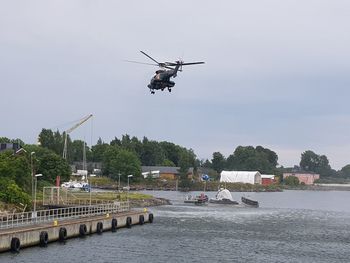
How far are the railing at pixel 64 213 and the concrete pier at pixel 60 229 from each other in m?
1.65

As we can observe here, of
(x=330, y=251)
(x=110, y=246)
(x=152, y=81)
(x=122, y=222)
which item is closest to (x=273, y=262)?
(x=330, y=251)

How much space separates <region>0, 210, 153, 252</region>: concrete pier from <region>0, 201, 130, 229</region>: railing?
1652mm

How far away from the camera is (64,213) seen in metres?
89.1

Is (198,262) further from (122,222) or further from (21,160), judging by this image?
(21,160)

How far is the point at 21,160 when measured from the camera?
114000 mm

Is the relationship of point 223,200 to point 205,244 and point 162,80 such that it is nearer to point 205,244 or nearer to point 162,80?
point 205,244

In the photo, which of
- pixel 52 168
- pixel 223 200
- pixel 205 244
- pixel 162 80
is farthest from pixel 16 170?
pixel 223 200

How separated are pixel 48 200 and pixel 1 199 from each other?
2291 centimetres

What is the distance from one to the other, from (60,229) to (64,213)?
11.1 meters

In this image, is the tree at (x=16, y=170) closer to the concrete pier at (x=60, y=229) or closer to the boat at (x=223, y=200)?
the concrete pier at (x=60, y=229)

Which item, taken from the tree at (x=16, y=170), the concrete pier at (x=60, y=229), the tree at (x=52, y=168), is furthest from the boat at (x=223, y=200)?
the tree at (x=16, y=170)

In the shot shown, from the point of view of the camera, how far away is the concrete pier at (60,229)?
66.3 m

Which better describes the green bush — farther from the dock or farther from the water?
the water

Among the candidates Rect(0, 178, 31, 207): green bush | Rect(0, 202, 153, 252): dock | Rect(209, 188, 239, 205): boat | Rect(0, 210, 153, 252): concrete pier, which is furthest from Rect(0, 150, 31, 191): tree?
Rect(209, 188, 239, 205): boat
